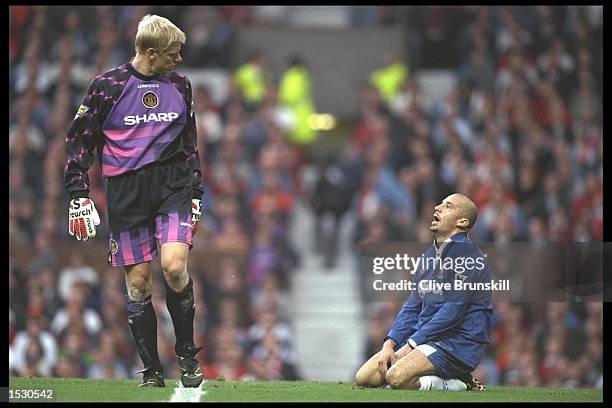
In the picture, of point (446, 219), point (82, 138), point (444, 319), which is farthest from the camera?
point (446, 219)

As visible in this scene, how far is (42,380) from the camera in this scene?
9.45 metres

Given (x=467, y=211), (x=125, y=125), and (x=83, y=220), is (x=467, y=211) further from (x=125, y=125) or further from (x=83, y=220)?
(x=83, y=220)

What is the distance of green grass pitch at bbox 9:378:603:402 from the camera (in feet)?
27.3

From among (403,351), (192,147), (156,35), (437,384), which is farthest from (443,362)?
(156,35)

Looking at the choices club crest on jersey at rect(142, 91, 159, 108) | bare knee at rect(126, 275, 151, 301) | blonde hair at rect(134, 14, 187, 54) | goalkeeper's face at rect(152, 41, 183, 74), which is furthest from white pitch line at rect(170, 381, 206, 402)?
blonde hair at rect(134, 14, 187, 54)

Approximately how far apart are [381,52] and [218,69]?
261 centimetres

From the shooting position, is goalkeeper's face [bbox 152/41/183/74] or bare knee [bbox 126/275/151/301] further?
bare knee [bbox 126/275/151/301]

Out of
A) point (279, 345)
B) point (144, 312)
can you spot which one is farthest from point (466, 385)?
point (279, 345)

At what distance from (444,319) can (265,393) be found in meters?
1.19

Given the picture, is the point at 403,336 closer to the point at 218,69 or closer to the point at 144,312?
the point at 144,312

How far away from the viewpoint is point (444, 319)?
862cm

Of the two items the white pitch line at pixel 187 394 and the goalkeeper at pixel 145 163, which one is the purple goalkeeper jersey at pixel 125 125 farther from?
the white pitch line at pixel 187 394

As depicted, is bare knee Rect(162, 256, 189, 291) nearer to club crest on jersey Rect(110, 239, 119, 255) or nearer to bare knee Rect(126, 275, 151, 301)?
bare knee Rect(126, 275, 151, 301)

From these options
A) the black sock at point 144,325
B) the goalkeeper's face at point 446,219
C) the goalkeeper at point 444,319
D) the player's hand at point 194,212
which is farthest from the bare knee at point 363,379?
the player's hand at point 194,212
